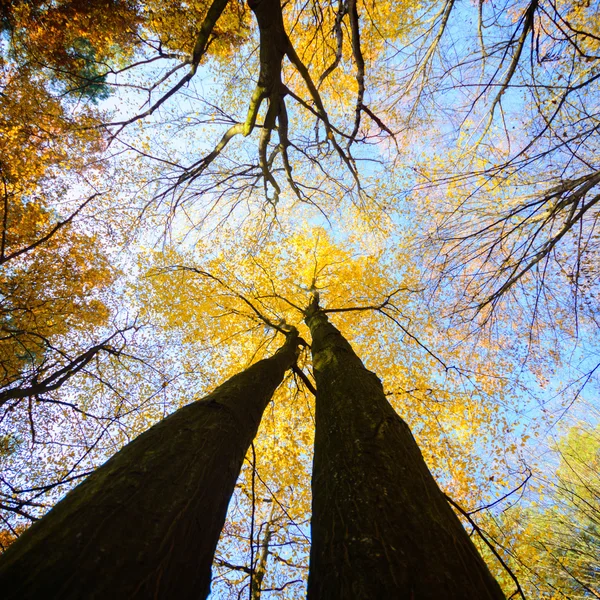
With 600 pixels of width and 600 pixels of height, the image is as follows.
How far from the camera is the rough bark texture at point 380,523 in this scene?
0.90 m

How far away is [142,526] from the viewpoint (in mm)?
1018

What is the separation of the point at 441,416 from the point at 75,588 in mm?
7057

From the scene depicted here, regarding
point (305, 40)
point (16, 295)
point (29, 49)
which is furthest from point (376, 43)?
point (16, 295)

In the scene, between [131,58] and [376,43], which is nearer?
[376,43]

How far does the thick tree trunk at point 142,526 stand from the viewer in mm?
811

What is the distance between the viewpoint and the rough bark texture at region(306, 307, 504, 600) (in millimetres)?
899

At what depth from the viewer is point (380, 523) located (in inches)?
43.9

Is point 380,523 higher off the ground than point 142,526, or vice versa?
point 380,523

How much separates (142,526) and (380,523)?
2.94 ft

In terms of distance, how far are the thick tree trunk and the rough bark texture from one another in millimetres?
481

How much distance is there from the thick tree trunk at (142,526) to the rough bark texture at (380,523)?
481 mm

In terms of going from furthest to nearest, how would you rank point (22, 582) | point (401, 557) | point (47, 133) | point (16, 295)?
point (16, 295) < point (47, 133) < point (401, 557) < point (22, 582)

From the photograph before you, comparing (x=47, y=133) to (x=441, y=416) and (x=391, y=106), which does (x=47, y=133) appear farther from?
(x=441, y=416)

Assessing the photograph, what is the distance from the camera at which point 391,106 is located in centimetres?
463
